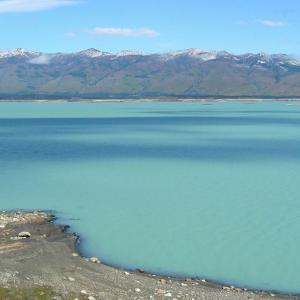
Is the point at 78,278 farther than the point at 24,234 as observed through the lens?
No

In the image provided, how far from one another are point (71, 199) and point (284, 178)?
16.8 metres

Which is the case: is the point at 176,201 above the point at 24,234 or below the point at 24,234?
below

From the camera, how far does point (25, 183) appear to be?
1543 inches

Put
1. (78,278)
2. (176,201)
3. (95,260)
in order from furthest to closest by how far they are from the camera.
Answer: (176,201) < (95,260) < (78,278)

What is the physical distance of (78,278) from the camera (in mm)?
17734

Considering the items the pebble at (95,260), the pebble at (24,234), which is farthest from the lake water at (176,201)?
the pebble at (24,234)

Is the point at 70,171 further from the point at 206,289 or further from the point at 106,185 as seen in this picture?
the point at 206,289

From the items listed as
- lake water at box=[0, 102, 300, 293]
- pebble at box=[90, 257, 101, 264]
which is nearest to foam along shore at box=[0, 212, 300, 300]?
pebble at box=[90, 257, 101, 264]

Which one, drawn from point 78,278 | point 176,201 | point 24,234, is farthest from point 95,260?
point 176,201

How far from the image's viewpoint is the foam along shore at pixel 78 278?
54.0ft

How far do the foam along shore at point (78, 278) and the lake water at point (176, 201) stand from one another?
1.24 meters

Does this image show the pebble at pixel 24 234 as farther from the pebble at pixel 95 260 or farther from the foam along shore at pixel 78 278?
the pebble at pixel 95 260

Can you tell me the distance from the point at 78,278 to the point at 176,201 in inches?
620

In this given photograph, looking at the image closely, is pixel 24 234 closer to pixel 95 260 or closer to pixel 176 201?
pixel 95 260
